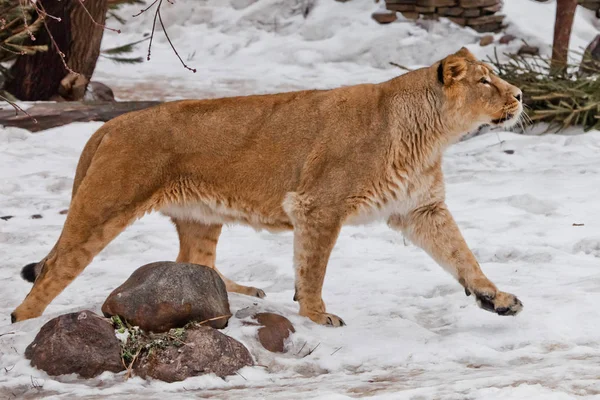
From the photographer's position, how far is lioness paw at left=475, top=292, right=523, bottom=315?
5.81 meters

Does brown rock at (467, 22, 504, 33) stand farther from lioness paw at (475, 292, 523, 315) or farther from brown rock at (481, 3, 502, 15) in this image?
lioness paw at (475, 292, 523, 315)

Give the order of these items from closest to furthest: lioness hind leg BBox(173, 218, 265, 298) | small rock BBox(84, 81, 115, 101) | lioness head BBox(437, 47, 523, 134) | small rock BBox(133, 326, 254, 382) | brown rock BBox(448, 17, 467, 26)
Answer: small rock BBox(133, 326, 254, 382) < lioness head BBox(437, 47, 523, 134) < lioness hind leg BBox(173, 218, 265, 298) < small rock BBox(84, 81, 115, 101) < brown rock BBox(448, 17, 467, 26)

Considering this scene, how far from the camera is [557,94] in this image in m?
11.0

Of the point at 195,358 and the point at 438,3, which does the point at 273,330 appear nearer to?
the point at 195,358

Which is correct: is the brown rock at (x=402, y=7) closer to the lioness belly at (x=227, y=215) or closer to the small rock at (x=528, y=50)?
the small rock at (x=528, y=50)

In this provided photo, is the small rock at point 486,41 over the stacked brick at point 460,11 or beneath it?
beneath

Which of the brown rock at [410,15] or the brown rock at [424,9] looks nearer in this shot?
the brown rock at [424,9]

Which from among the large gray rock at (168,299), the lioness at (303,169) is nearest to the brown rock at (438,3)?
the lioness at (303,169)

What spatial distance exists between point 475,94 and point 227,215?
1743mm

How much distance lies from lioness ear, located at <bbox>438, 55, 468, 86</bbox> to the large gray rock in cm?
196

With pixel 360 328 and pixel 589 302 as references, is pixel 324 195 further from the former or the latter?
pixel 589 302

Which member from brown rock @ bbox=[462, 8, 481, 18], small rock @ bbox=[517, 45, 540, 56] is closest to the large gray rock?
small rock @ bbox=[517, 45, 540, 56]

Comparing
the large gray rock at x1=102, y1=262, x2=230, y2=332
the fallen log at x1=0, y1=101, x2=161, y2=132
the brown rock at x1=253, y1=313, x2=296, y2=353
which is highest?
the large gray rock at x1=102, y1=262, x2=230, y2=332

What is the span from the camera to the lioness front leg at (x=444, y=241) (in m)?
6.01
